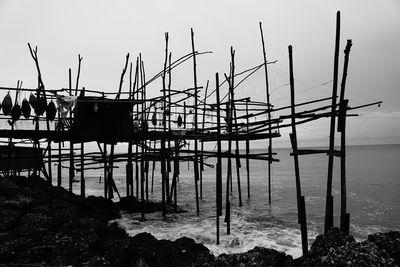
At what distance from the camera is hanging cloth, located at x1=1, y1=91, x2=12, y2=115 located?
35.9 feet

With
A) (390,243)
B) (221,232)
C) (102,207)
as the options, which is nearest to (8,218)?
(102,207)

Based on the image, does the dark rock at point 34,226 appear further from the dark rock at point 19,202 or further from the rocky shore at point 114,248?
the dark rock at point 19,202

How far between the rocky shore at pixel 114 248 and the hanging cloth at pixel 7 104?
3511 mm

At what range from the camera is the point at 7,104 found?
1100cm

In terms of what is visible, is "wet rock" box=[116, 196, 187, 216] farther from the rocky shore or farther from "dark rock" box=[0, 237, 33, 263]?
"dark rock" box=[0, 237, 33, 263]

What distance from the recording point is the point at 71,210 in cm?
1076

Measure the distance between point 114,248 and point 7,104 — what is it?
778cm

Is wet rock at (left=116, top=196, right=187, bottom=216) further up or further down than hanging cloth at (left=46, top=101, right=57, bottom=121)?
further down

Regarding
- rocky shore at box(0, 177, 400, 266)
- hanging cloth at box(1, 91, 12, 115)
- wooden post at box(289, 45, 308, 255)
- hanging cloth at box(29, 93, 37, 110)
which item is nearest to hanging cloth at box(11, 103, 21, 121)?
hanging cloth at box(1, 91, 12, 115)

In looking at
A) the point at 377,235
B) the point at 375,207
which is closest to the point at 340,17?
the point at 377,235

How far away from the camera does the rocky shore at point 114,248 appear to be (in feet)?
18.1

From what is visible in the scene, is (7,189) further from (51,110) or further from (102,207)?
(102,207)

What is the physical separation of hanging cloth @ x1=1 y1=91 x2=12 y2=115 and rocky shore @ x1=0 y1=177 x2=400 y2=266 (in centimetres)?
351

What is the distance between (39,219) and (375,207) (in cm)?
2330
